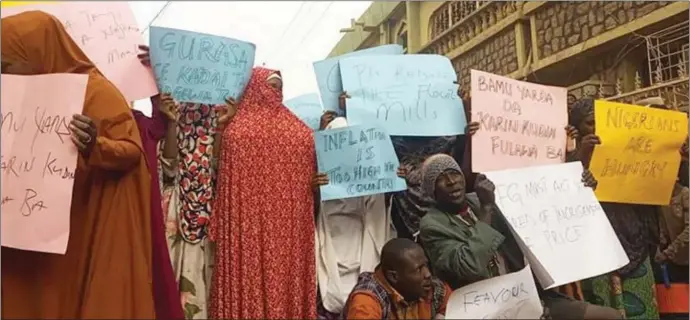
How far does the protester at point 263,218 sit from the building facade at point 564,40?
0.68m

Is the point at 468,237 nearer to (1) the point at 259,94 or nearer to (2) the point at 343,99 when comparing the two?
(2) the point at 343,99

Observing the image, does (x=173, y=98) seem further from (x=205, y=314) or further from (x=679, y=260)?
(x=679, y=260)

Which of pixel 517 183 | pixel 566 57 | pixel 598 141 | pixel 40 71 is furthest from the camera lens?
pixel 566 57

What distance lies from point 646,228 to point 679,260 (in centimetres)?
18

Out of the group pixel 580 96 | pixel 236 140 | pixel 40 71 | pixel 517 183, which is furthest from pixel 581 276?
pixel 40 71

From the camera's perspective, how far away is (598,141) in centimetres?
229

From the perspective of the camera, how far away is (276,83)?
2.20m

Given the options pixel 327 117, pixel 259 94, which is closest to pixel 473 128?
pixel 327 117

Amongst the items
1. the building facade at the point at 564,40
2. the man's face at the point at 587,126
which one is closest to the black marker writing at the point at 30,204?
the building facade at the point at 564,40

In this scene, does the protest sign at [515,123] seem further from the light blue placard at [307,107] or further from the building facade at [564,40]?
the light blue placard at [307,107]

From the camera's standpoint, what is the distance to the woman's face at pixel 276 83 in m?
2.19

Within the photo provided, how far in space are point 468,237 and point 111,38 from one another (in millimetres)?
1261

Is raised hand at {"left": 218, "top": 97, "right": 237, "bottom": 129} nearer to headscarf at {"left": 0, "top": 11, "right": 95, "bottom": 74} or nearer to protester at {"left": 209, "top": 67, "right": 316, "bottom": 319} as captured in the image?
protester at {"left": 209, "top": 67, "right": 316, "bottom": 319}

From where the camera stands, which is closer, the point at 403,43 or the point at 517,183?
the point at 517,183
